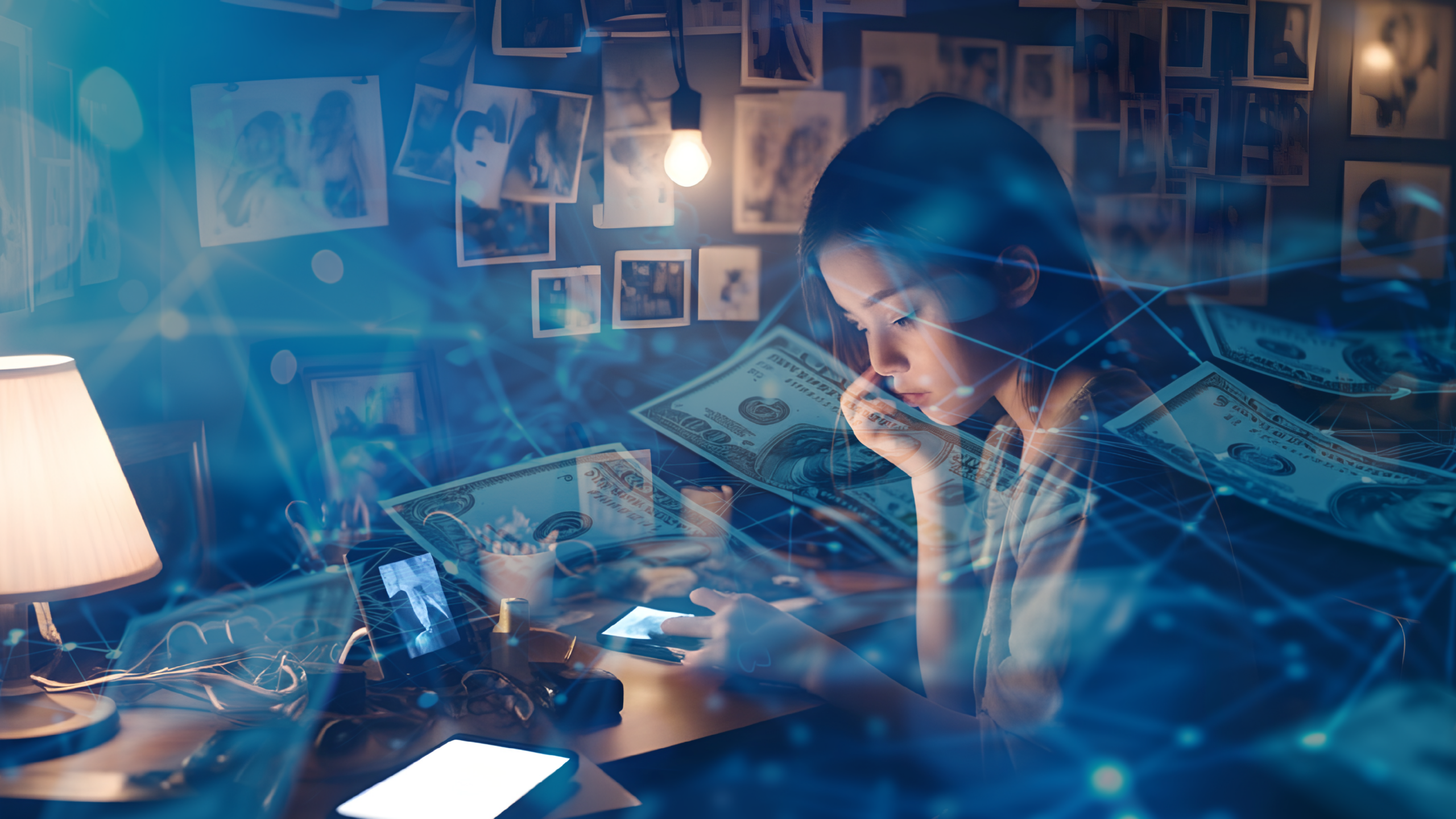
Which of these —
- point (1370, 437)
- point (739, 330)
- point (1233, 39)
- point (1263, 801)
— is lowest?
point (1263, 801)

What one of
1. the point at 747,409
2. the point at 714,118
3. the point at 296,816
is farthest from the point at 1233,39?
the point at 296,816

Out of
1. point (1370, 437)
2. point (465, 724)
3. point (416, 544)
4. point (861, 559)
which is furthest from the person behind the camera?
point (1370, 437)

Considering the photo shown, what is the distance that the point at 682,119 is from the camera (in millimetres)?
1227

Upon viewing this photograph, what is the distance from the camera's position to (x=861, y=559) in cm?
118

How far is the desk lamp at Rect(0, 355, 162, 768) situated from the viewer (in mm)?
656

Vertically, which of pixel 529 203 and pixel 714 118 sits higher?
pixel 714 118

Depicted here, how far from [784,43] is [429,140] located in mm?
552

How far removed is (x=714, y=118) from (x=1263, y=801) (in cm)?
111

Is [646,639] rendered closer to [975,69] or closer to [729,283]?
[729,283]

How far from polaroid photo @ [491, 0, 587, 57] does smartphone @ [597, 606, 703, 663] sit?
2.74 ft

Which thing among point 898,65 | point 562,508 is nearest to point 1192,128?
point 898,65

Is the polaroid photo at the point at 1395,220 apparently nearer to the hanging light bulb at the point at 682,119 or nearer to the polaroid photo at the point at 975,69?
the polaroid photo at the point at 975,69

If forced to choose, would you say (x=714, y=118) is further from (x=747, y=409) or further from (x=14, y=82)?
(x=14, y=82)

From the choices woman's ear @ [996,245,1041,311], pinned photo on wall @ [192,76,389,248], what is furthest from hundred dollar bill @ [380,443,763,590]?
woman's ear @ [996,245,1041,311]
